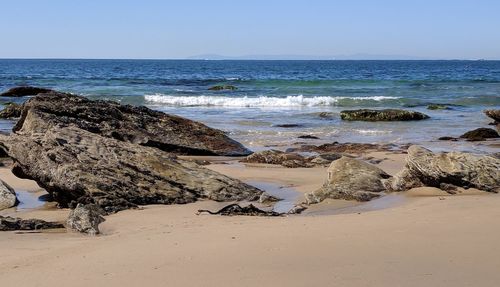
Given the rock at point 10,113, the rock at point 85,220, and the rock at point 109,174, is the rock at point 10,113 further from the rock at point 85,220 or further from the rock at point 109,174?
the rock at point 85,220

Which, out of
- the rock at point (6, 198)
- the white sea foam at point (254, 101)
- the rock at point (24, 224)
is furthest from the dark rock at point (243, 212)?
the white sea foam at point (254, 101)

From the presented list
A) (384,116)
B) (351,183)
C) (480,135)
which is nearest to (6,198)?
(351,183)

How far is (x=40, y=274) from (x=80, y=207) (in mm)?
2387

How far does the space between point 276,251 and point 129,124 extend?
8053mm

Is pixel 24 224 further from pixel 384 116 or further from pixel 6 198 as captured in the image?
pixel 384 116

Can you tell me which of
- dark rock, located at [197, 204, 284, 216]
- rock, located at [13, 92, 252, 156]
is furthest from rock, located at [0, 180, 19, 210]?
rock, located at [13, 92, 252, 156]

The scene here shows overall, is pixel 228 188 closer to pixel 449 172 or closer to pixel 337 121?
pixel 449 172

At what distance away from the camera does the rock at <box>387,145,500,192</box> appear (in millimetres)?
7535

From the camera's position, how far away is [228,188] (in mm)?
7879

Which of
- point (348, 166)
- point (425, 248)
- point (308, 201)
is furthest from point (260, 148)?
point (425, 248)

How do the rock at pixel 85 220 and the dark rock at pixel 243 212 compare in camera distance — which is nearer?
the rock at pixel 85 220

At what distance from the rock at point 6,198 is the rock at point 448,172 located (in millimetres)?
4616

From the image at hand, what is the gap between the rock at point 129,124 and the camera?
1152 cm

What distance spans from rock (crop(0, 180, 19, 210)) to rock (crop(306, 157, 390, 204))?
11.6ft
